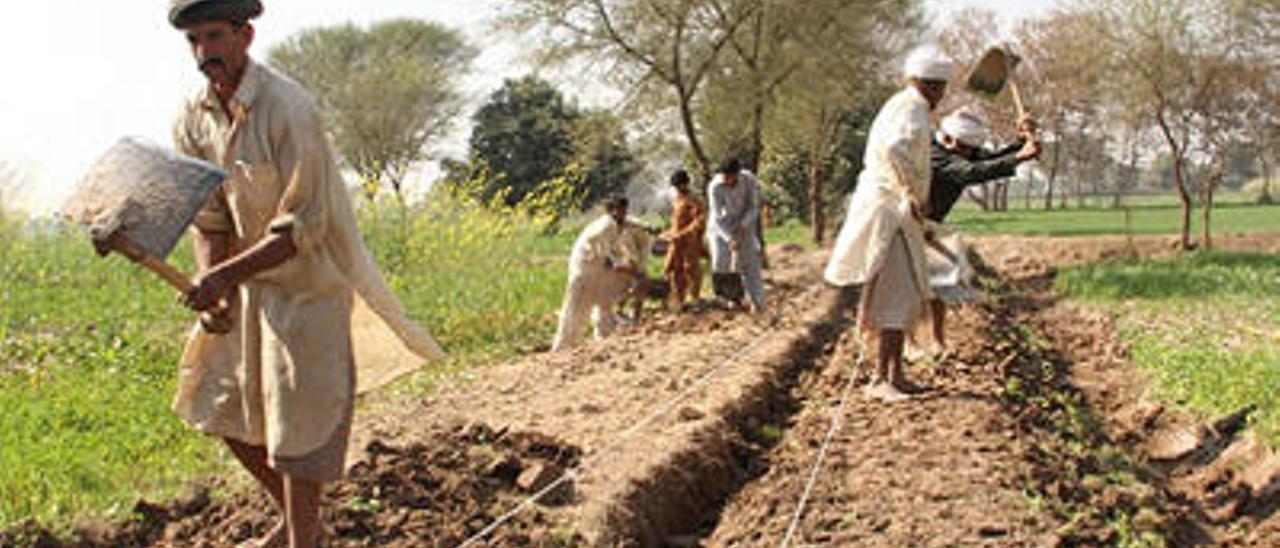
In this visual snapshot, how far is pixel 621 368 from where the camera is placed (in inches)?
368

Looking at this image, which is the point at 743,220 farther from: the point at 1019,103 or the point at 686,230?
the point at 1019,103

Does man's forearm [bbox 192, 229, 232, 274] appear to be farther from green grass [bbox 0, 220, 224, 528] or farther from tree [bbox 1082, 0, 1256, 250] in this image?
tree [bbox 1082, 0, 1256, 250]

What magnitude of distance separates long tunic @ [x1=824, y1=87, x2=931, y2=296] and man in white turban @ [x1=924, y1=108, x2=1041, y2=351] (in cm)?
33

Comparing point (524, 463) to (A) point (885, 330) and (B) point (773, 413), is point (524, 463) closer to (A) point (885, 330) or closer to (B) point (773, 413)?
(A) point (885, 330)

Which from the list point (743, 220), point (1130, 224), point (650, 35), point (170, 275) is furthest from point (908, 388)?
point (1130, 224)

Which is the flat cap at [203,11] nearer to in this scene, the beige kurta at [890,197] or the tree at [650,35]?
the beige kurta at [890,197]

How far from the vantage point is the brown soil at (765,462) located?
5.12 m

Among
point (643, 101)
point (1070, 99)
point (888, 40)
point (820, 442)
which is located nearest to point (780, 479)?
point (820, 442)

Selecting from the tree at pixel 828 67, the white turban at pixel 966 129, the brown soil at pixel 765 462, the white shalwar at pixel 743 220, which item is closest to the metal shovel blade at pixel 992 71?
the white turban at pixel 966 129

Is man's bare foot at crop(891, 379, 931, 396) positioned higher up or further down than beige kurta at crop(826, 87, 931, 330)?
further down

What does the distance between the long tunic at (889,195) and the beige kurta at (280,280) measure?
3.66 meters

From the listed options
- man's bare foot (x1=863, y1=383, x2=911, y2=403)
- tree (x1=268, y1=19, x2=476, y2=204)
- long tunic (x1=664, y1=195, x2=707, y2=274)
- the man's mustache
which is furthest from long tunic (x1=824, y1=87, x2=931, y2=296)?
tree (x1=268, y1=19, x2=476, y2=204)

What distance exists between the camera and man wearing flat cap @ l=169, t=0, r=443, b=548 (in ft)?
11.8

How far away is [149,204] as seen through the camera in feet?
11.4
